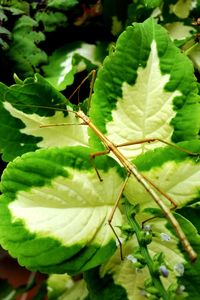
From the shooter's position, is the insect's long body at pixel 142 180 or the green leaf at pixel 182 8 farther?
the green leaf at pixel 182 8

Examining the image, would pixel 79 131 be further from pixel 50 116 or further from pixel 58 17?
pixel 58 17

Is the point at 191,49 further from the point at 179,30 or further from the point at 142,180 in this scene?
the point at 142,180

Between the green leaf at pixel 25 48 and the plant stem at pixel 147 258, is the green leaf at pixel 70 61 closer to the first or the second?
the green leaf at pixel 25 48

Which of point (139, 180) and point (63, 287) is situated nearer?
point (139, 180)

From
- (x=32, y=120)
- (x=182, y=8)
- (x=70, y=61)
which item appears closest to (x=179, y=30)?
(x=182, y=8)

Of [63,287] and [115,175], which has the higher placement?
[115,175]

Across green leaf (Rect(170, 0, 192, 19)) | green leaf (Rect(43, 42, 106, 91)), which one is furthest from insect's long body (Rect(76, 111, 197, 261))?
green leaf (Rect(170, 0, 192, 19))

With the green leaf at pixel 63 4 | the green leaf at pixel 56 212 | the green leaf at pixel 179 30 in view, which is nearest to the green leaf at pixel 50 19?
the green leaf at pixel 63 4

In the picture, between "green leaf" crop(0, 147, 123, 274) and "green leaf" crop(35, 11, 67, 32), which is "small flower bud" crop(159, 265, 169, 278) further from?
"green leaf" crop(35, 11, 67, 32)
